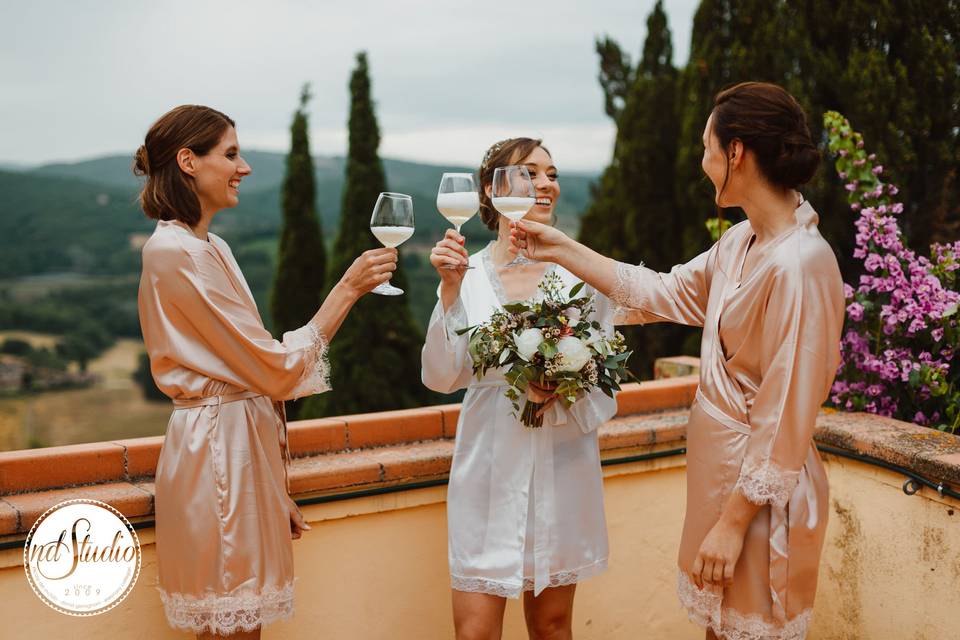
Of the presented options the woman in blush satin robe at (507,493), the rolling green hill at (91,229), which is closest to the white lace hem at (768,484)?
the woman in blush satin robe at (507,493)

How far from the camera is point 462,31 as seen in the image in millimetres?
11859

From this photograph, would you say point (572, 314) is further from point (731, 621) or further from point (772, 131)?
point (731, 621)

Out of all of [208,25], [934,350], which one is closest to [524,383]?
[934,350]

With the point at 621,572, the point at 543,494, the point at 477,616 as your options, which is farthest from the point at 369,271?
the point at 621,572

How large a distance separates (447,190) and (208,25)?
1096 centimetres

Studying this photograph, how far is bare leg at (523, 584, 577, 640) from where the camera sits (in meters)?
2.68

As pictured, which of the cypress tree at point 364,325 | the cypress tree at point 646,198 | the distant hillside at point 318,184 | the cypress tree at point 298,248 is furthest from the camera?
the distant hillside at point 318,184

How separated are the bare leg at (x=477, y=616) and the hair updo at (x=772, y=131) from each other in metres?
1.49

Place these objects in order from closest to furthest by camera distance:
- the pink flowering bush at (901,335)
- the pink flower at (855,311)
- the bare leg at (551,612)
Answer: the bare leg at (551,612)
the pink flowering bush at (901,335)
the pink flower at (855,311)

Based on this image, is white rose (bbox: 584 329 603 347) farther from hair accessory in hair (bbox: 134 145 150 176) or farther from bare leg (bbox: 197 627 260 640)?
hair accessory in hair (bbox: 134 145 150 176)

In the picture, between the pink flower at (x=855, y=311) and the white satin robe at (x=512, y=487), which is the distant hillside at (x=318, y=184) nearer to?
the pink flower at (x=855, y=311)

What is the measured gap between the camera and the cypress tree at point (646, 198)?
842cm

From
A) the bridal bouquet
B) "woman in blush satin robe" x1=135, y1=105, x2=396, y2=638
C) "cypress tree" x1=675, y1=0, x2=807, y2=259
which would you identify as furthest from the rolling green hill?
"woman in blush satin robe" x1=135, y1=105, x2=396, y2=638

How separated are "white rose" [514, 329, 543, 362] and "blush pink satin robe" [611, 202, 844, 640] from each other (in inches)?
18.3
